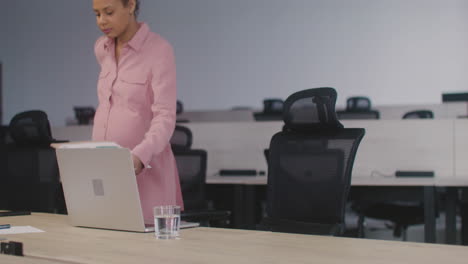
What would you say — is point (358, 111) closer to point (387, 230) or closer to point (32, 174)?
point (387, 230)

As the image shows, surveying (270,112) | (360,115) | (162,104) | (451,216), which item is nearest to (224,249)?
(162,104)

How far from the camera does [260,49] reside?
30.0 ft

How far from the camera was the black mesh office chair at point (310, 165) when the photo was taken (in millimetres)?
2305

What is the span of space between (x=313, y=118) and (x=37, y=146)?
48.2 inches

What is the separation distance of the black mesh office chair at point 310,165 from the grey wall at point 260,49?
647 cm

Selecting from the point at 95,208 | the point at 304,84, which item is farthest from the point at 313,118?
the point at 304,84

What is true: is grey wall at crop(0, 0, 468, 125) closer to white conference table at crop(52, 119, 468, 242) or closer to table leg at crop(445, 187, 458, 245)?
white conference table at crop(52, 119, 468, 242)

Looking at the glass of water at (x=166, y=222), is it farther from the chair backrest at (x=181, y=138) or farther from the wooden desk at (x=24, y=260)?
the chair backrest at (x=181, y=138)

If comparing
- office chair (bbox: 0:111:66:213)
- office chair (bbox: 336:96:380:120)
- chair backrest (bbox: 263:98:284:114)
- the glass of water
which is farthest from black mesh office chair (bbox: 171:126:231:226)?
chair backrest (bbox: 263:98:284:114)

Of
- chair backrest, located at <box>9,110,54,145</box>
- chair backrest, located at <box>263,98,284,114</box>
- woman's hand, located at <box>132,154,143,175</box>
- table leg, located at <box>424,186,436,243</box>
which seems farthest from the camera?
chair backrest, located at <box>263,98,284,114</box>

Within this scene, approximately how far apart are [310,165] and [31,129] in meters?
1.23

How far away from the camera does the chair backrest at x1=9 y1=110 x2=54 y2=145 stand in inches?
106

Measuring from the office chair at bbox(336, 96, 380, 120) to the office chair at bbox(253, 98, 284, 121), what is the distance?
562 millimetres

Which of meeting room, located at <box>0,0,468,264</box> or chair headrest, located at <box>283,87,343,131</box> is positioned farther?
chair headrest, located at <box>283,87,343,131</box>
